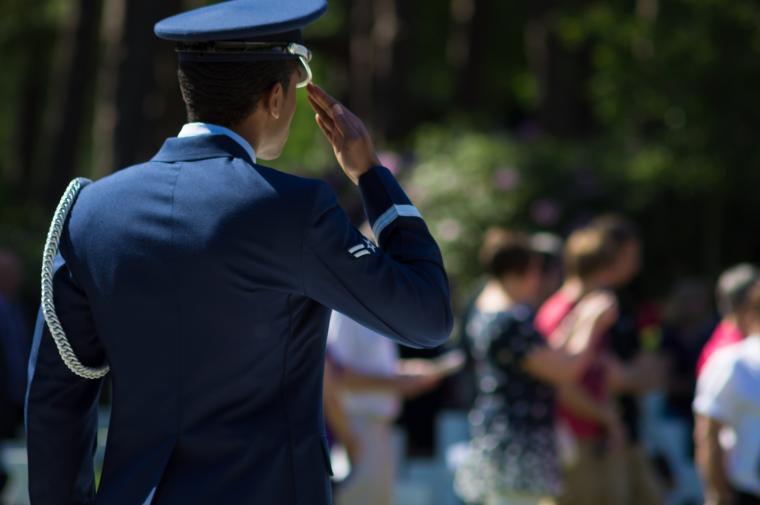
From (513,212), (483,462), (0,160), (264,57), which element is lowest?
(0,160)

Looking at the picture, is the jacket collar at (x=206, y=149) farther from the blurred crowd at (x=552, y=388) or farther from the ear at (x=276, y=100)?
the blurred crowd at (x=552, y=388)

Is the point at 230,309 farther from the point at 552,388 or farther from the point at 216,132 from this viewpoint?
the point at 552,388

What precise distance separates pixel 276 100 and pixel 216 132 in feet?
0.39

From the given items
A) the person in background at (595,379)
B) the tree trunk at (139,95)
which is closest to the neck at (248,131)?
the person in background at (595,379)

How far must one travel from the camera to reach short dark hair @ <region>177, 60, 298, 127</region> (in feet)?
8.54

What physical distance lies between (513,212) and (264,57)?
12.2m

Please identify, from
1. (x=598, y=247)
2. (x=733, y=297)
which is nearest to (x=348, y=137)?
(x=733, y=297)

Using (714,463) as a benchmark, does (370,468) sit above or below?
below

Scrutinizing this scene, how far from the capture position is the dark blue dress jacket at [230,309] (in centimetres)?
250

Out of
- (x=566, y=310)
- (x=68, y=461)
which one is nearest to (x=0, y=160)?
(x=566, y=310)

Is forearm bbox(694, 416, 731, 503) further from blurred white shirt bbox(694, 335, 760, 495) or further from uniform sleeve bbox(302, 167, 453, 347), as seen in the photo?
uniform sleeve bbox(302, 167, 453, 347)

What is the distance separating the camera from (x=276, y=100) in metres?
2.64

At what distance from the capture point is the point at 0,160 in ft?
98.5

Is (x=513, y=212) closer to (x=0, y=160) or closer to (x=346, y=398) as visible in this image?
(x=346, y=398)
